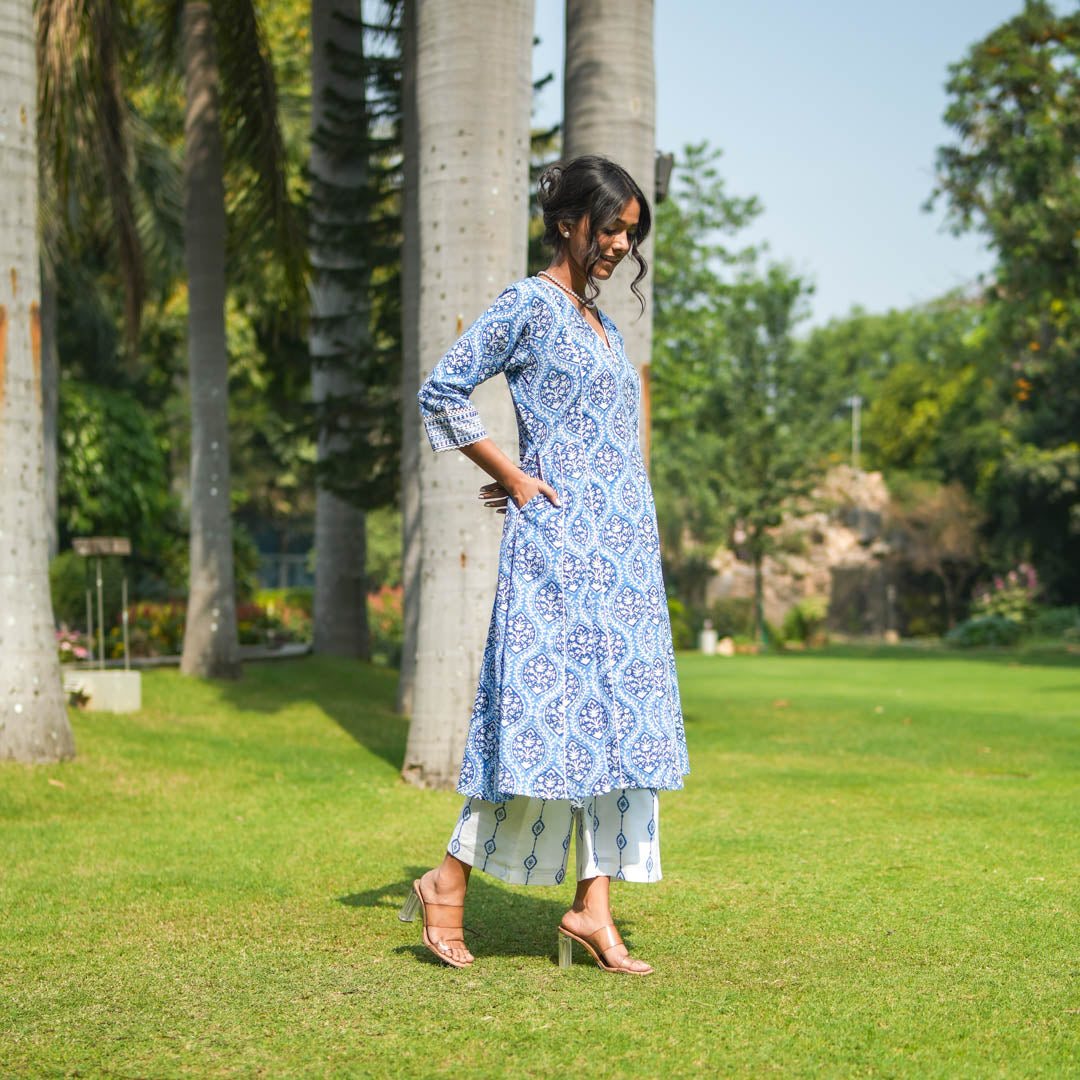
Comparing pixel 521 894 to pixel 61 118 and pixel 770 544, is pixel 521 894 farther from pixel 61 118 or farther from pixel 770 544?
pixel 770 544

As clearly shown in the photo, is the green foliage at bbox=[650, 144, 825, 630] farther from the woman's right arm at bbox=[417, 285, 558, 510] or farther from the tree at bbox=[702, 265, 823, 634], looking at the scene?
the woman's right arm at bbox=[417, 285, 558, 510]

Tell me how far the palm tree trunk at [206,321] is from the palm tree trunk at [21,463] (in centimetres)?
476

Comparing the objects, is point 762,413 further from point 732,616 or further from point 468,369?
point 468,369

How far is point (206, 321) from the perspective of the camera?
40.7ft

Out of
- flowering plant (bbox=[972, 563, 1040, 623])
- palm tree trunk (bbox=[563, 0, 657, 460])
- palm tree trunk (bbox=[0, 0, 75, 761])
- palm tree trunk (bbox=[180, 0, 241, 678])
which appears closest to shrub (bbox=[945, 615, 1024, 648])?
flowering plant (bbox=[972, 563, 1040, 623])

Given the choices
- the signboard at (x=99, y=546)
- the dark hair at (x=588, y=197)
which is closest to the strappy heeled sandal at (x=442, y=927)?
the dark hair at (x=588, y=197)

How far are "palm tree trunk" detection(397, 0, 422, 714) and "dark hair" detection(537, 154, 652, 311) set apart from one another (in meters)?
6.37

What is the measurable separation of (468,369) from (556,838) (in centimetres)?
136

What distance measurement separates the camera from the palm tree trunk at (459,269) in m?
7.32

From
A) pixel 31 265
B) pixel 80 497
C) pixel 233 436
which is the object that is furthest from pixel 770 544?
pixel 31 265

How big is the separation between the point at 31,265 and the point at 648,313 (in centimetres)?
365

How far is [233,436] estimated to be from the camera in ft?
102

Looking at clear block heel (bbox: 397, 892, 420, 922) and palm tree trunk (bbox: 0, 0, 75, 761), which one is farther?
palm tree trunk (bbox: 0, 0, 75, 761)

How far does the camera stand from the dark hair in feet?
12.1
